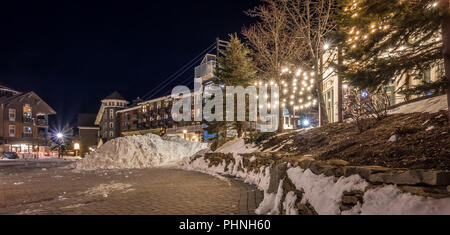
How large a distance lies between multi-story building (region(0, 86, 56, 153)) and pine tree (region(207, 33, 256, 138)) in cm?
4313

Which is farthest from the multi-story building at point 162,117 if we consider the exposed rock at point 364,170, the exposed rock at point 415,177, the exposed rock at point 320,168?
the exposed rock at point 415,177

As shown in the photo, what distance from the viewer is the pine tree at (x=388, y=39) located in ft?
13.6

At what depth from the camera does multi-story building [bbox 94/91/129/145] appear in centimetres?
6594

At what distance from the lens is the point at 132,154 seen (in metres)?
19.1

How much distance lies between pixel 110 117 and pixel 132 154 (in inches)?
2063

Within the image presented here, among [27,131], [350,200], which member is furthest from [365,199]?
[27,131]

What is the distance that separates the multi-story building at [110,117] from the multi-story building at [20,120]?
14.7m

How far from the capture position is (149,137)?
22.2 m

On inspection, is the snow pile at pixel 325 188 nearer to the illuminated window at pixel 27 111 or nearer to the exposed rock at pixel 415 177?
the exposed rock at pixel 415 177

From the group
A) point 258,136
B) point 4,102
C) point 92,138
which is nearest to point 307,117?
point 258,136

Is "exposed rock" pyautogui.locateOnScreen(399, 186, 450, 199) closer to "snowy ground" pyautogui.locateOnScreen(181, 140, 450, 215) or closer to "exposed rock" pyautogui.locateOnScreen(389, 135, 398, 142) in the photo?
"snowy ground" pyautogui.locateOnScreen(181, 140, 450, 215)

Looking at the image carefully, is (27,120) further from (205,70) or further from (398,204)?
(398,204)

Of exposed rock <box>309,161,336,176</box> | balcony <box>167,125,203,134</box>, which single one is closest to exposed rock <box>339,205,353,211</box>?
exposed rock <box>309,161,336,176</box>
